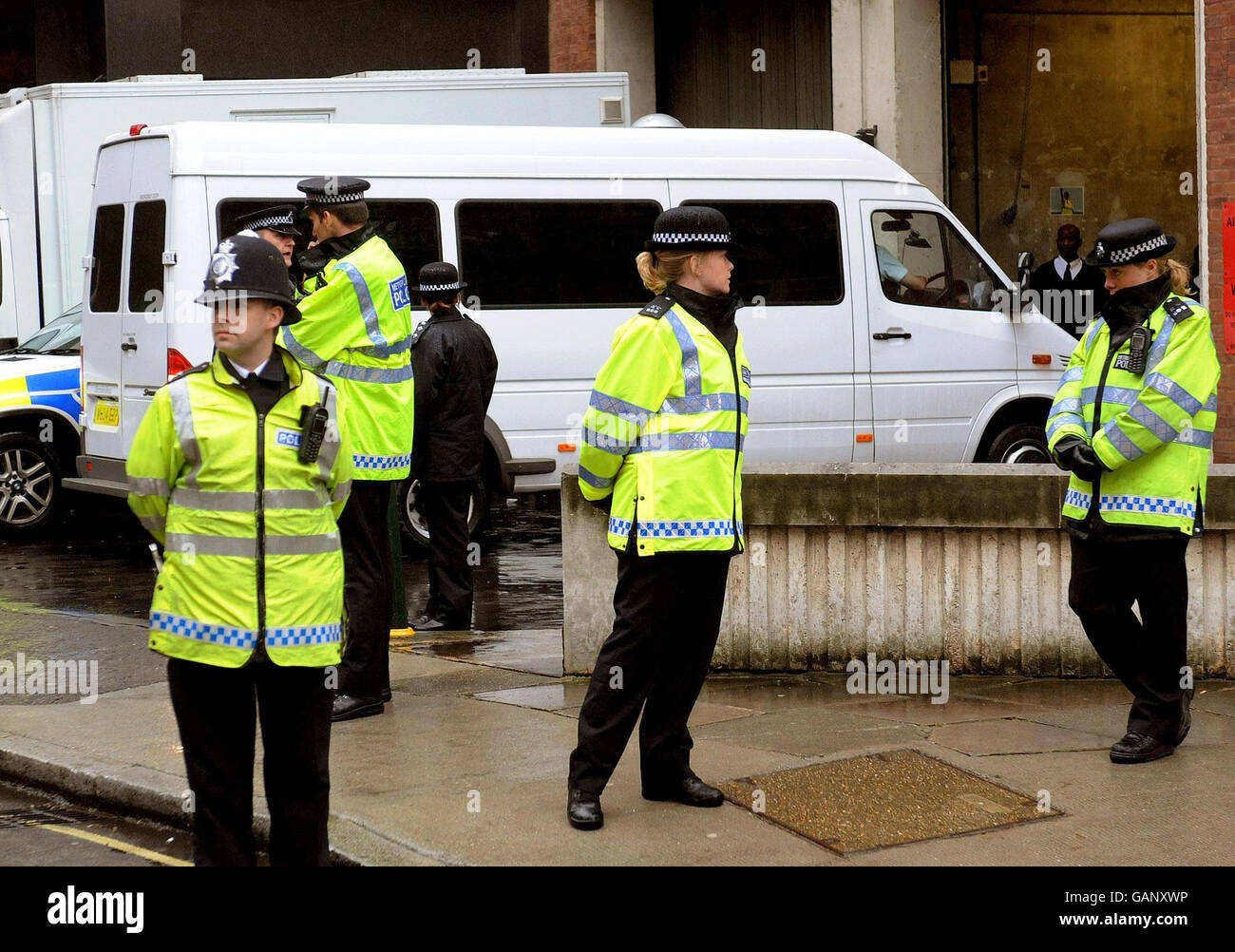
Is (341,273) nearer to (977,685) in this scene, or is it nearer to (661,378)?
(661,378)

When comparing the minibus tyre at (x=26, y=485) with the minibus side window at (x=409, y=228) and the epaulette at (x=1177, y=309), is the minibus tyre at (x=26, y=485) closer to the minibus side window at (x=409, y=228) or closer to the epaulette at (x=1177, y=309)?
the minibus side window at (x=409, y=228)

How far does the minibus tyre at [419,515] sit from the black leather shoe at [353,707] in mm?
4587

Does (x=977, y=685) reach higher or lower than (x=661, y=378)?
lower

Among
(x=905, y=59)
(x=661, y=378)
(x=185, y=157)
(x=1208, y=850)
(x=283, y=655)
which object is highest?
(x=905, y=59)

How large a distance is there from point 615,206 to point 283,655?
313 inches

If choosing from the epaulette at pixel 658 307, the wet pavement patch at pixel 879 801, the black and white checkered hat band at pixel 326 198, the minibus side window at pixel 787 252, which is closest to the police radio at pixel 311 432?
the epaulette at pixel 658 307

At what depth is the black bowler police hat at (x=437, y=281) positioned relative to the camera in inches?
368

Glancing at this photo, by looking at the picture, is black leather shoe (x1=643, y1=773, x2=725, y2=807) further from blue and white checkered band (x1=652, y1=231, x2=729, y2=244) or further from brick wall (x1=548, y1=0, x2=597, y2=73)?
brick wall (x1=548, y1=0, x2=597, y2=73)

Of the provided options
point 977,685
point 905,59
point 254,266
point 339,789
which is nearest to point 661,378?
point 254,266

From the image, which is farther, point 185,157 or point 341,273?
point 185,157

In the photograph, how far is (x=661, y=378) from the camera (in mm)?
5391

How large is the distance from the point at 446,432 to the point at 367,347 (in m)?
2.50
